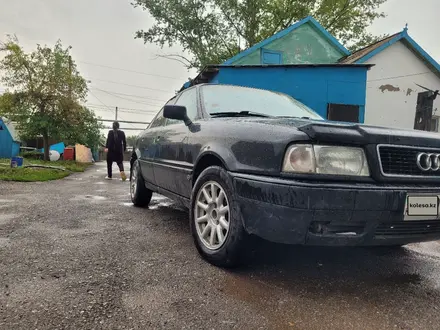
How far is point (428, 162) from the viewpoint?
209 cm

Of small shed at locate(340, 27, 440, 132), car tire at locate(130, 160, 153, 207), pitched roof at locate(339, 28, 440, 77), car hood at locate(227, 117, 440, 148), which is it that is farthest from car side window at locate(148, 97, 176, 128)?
pitched roof at locate(339, 28, 440, 77)

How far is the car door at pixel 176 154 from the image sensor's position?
3053 millimetres

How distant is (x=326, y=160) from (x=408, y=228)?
2.20ft

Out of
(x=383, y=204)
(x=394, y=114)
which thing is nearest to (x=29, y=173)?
(x=383, y=204)

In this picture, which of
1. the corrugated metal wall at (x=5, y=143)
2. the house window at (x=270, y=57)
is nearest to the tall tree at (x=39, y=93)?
the corrugated metal wall at (x=5, y=143)

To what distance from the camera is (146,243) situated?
9.61 ft

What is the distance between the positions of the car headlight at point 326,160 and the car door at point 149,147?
2.30m

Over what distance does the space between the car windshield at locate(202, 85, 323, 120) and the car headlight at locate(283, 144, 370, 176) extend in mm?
1145

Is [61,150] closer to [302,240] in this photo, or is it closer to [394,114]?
[394,114]

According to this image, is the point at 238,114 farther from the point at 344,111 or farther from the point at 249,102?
the point at 344,111

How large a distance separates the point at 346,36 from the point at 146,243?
25624 millimetres

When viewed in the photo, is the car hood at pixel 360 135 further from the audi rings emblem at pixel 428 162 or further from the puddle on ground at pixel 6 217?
the puddle on ground at pixel 6 217

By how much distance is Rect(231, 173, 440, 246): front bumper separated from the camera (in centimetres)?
184

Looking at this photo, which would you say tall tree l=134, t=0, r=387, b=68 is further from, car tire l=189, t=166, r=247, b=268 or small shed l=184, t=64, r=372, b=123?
car tire l=189, t=166, r=247, b=268
